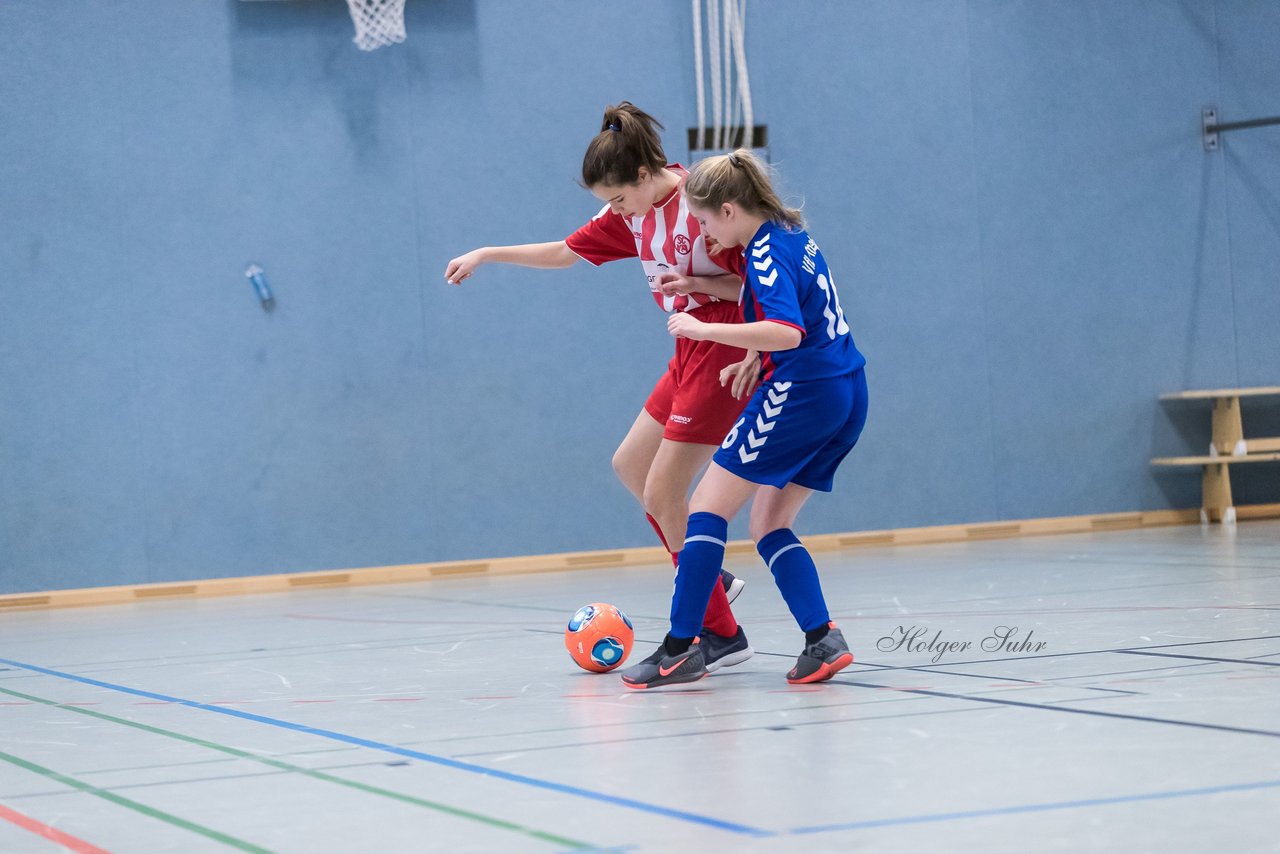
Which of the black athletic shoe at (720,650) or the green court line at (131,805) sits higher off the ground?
the green court line at (131,805)

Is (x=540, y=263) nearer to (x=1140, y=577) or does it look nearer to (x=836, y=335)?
(x=836, y=335)

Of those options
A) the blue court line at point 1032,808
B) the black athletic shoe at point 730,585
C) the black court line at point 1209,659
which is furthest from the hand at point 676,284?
the blue court line at point 1032,808

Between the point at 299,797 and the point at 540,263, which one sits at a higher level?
the point at 540,263

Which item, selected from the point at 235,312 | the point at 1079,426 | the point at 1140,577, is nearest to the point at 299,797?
the point at 1140,577

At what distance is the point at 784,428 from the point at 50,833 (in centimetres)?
184

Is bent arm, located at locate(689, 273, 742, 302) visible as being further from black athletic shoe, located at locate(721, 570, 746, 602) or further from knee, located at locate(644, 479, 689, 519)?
black athletic shoe, located at locate(721, 570, 746, 602)

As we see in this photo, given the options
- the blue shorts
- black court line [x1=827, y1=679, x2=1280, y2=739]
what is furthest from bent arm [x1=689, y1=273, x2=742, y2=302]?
black court line [x1=827, y1=679, x2=1280, y2=739]

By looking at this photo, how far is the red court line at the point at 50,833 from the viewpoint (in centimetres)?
216

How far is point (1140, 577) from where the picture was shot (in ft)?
19.6

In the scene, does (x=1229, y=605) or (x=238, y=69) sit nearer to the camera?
(x=1229, y=605)

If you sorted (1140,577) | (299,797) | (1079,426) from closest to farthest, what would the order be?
(299,797), (1140,577), (1079,426)

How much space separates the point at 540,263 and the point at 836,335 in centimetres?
111

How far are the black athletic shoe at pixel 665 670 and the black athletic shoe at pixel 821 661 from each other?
23 centimetres

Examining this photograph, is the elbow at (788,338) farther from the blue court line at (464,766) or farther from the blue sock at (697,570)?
the blue court line at (464,766)
